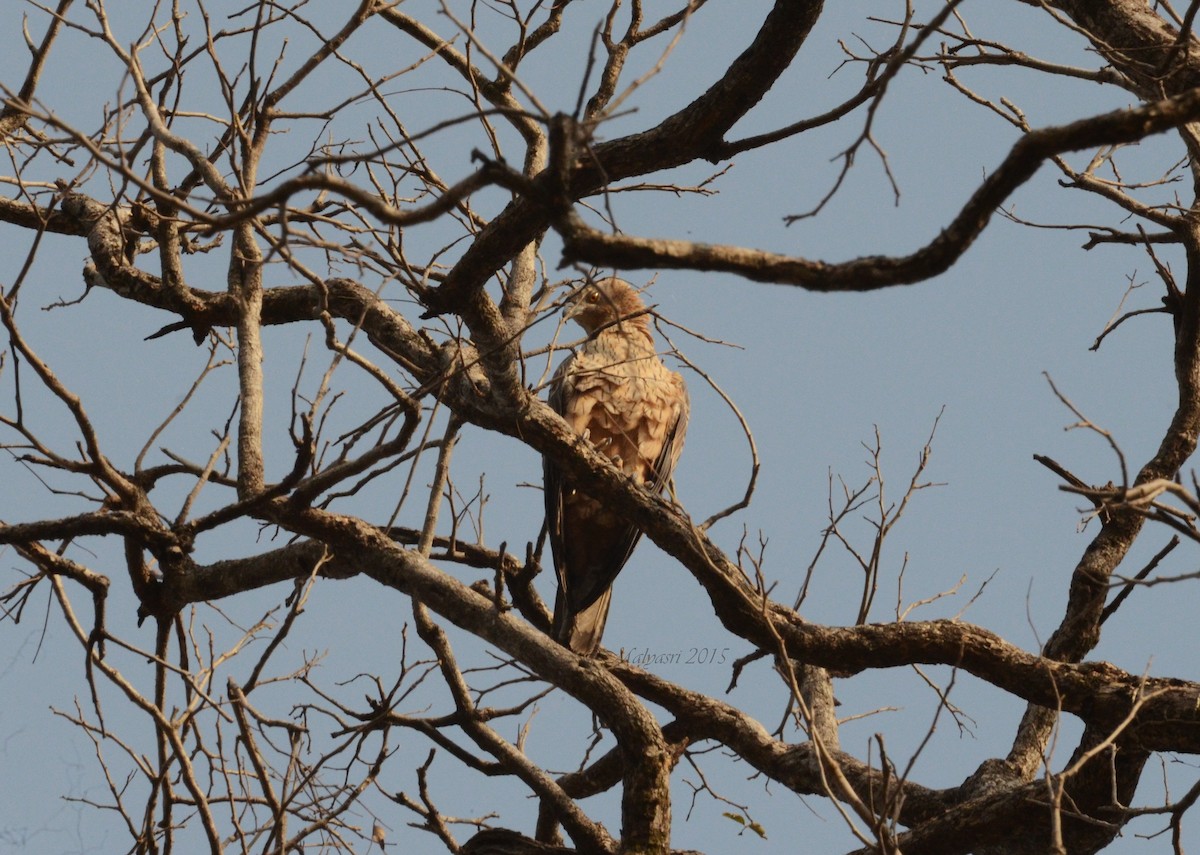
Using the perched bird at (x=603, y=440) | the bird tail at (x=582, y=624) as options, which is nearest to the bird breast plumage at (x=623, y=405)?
the perched bird at (x=603, y=440)

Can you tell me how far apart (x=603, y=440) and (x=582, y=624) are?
0.87 m

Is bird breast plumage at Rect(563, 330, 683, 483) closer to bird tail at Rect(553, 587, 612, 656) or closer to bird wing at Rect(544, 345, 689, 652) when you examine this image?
bird wing at Rect(544, 345, 689, 652)

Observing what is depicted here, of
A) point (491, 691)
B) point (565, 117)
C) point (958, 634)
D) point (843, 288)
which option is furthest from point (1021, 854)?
point (565, 117)

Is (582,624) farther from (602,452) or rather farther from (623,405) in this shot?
(623,405)

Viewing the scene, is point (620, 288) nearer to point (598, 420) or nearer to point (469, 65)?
point (598, 420)

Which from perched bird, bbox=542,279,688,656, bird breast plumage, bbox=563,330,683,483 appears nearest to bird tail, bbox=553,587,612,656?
perched bird, bbox=542,279,688,656

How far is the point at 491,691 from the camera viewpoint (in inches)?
150

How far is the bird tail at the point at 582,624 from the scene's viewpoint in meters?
4.62

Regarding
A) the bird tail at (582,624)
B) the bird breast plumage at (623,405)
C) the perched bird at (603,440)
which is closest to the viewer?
the bird tail at (582,624)

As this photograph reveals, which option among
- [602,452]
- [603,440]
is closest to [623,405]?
[603,440]

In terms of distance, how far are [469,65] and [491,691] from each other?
1.97 meters

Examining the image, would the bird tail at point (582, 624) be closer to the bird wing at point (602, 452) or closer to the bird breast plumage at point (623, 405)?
the bird wing at point (602, 452)

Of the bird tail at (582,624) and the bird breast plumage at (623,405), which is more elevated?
the bird breast plumage at (623,405)

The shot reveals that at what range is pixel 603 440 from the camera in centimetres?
539
